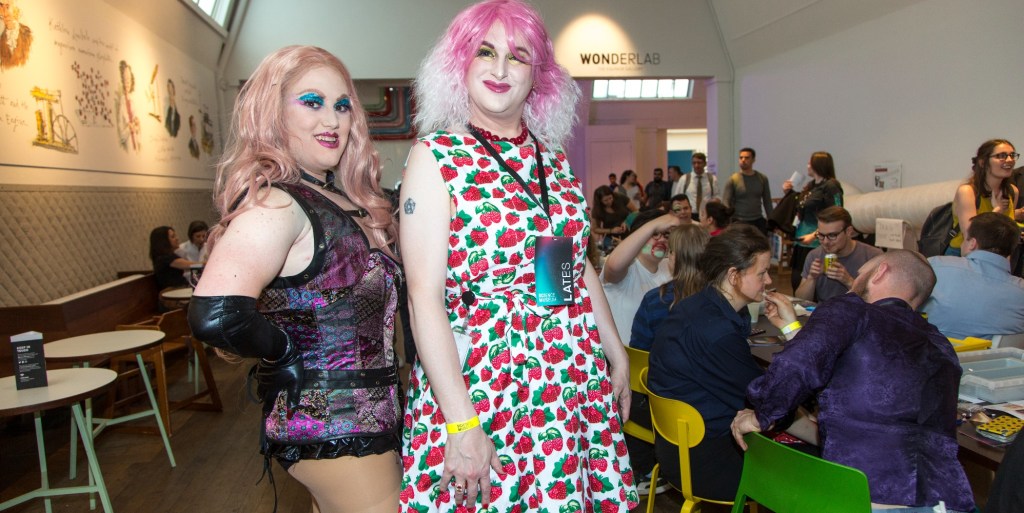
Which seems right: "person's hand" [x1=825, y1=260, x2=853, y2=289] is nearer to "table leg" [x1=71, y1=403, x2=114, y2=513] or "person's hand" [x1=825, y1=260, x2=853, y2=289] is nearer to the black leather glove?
the black leather glove

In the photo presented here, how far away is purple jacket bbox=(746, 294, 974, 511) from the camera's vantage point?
1.65m

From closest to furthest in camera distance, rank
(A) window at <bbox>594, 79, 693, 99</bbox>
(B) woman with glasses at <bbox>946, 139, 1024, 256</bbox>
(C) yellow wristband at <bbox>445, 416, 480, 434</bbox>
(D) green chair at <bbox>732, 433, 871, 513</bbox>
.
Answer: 1. (C) yellow wristband at <bbox>445, 416, 480, 434</bbox>
2. (D) green chair at <bbox>732, 433, 871, 513</bbox>
3. (B) woman with glasses at <bbox>946, 139, 1024, 256</bbox>
4. (A) window at <bbox>594, 79, 693, 99</bbox>

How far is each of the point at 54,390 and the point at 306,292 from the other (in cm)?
196

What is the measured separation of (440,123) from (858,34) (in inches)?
326

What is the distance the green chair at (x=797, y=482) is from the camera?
59.5 inches

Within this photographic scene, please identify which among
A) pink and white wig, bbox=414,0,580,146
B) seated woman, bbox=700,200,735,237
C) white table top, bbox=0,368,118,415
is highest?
pink and white wig, bbox=414,0,580,146

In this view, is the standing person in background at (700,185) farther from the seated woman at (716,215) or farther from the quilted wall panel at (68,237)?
the quilted wall panel at (68,237)

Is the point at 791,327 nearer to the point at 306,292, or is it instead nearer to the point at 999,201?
the point at 306,292

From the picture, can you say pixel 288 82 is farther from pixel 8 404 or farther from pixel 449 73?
pixel 8 404

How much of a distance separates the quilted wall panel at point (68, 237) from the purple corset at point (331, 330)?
4062 millimetres

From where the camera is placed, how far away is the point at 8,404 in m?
2.42

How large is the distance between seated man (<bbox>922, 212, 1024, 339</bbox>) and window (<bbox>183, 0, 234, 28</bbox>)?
9.07m

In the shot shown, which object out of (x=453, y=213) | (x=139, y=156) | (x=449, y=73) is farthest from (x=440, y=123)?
(x=139, y=156)

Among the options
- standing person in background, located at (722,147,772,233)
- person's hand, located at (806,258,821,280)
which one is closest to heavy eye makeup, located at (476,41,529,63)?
person's hand, located at (806,258,821,280)
